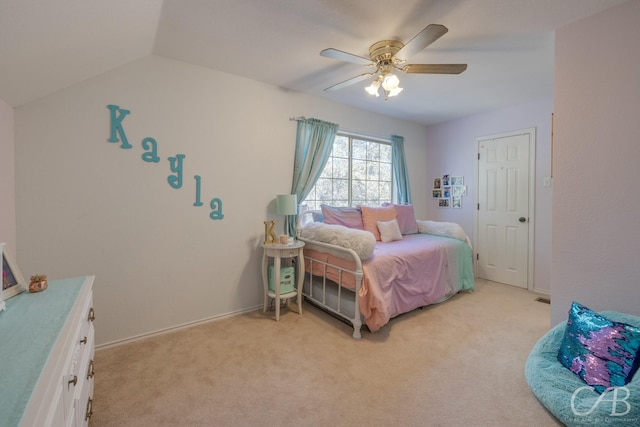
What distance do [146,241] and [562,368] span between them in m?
3.02

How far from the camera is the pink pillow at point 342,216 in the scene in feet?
10.5

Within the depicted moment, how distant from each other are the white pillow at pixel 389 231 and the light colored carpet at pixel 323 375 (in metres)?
0.90

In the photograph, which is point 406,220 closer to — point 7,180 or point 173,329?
point 173,329

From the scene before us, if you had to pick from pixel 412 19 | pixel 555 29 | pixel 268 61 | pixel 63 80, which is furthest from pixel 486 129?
pixel 63 80

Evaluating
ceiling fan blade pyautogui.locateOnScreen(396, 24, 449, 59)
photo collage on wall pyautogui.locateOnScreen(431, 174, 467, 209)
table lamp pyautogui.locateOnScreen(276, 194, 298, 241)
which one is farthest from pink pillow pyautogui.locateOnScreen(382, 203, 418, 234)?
ceiling fan blade pyautogui.locateOnScreen(396, 24, 449, 59)

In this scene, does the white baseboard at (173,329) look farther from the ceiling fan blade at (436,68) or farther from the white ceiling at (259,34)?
the ceiling fan blade at (436,68)

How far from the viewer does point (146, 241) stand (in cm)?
232

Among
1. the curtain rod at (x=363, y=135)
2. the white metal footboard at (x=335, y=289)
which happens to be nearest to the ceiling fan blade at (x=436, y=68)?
the white metal footboard at (x=335, y=289)

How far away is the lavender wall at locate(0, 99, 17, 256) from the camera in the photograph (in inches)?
64.9

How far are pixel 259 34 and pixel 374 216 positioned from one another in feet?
7.29

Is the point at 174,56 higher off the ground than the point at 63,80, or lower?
higher

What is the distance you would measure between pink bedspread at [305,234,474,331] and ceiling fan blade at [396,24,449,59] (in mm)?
1588

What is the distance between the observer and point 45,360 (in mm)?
729

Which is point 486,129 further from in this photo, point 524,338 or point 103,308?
point 103,308
